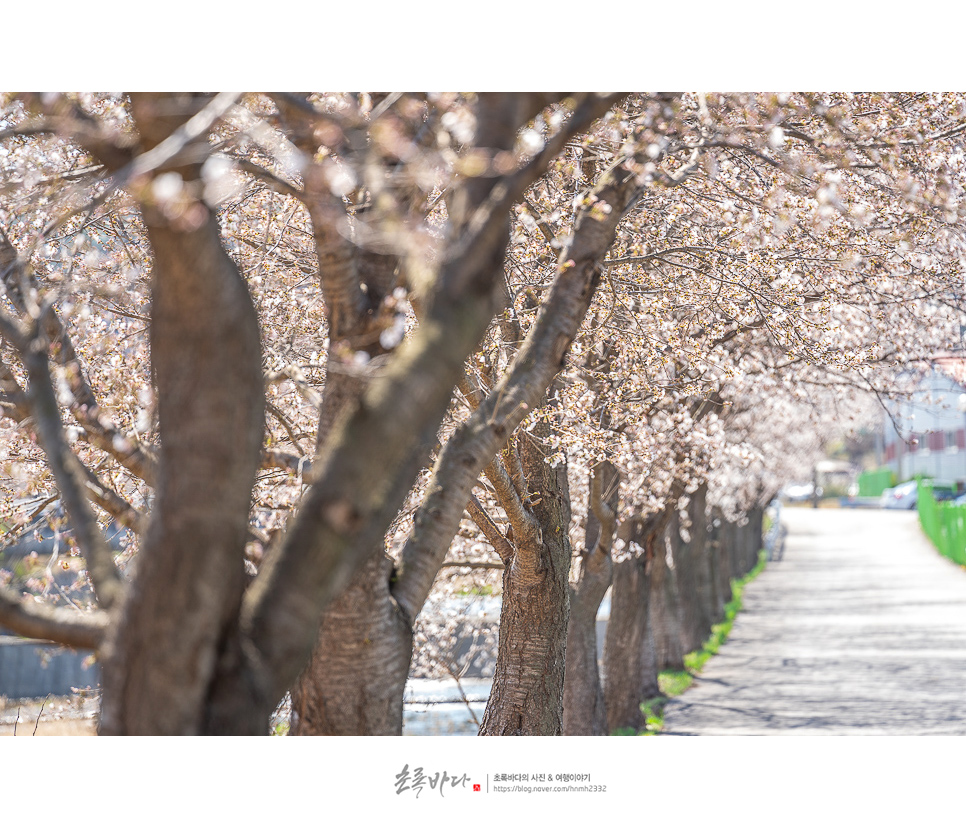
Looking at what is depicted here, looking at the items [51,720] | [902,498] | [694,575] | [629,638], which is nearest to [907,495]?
[902,498]

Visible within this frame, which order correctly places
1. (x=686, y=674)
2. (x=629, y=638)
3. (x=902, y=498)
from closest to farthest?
(x=629, y=638) < (x=686, y=674) < (x=902, y=498)

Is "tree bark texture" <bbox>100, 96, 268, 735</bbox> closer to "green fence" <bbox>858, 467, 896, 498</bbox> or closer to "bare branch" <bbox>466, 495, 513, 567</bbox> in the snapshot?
"bare branch" <bbox>466, 495, 513, 567</bbox>

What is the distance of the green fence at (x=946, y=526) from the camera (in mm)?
31000

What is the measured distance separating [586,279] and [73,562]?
406 centimetres

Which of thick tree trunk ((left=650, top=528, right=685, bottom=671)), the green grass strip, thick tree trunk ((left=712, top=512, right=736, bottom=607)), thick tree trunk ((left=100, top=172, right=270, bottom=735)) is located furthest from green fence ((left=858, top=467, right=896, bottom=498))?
thick tree trunk ((left=100, top=172, right=270, bottom=735))

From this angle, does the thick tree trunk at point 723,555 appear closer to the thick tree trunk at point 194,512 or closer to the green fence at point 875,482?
the thick tree trunk at point 194,512

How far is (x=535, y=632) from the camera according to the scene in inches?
308

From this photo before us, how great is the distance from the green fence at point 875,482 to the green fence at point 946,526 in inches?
1263

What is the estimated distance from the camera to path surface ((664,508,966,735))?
13.1 m

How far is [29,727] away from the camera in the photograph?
13.5m

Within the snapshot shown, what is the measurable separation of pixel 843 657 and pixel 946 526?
17733 millimetres

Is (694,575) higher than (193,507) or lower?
lower

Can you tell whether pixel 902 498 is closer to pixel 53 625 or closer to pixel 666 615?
pixel 666 615

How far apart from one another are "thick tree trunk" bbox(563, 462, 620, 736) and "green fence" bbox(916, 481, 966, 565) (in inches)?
930
